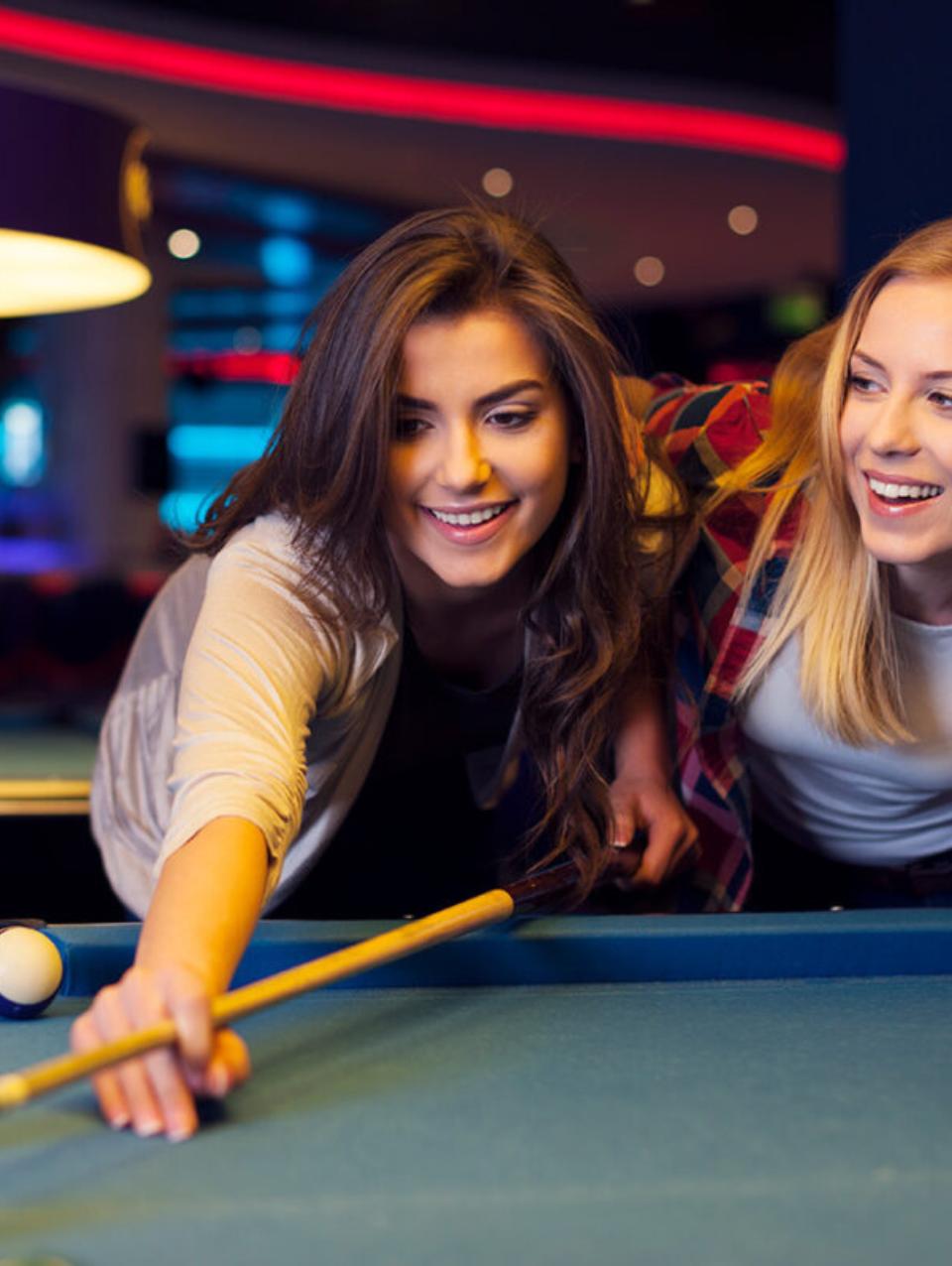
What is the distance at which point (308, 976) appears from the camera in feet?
3.64

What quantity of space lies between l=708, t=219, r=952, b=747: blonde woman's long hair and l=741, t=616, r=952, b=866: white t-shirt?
2 cm

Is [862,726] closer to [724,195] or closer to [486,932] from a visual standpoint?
[486,932]

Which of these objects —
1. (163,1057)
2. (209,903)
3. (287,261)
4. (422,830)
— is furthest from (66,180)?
(287,261)

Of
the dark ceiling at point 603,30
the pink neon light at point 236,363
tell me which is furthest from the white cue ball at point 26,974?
the pink neon light at point 236,363

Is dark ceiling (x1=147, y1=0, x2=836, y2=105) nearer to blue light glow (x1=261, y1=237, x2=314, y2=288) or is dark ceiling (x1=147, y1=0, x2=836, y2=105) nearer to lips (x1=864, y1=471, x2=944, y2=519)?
blue light glow (x1=261, y1=237, x2=314, y2=288)

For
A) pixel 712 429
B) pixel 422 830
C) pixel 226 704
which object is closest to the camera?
pixel 226 704

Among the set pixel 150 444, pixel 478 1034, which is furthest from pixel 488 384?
pixel 150 444

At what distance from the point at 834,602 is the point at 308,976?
885mm

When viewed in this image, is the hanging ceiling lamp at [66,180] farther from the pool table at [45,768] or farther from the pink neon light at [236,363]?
the pink neon light at [236,363]

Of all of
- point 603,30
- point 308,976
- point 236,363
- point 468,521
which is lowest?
point 308,976

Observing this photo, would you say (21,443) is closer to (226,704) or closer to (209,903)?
(226,704)

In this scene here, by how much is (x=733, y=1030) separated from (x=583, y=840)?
1.98 feet

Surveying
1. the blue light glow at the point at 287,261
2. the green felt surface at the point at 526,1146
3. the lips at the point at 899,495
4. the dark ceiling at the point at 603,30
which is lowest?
the green felt surface at the point at 526,1146

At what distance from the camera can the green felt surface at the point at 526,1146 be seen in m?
0.82
